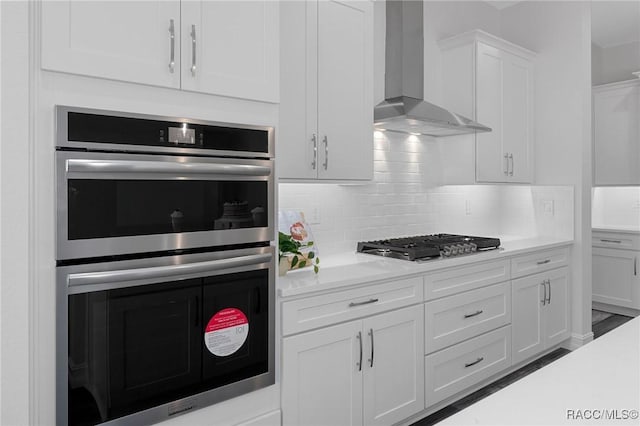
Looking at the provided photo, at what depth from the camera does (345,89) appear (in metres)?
2.52

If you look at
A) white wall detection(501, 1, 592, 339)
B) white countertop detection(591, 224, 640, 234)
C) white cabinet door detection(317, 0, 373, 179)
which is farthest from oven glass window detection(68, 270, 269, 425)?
white countertop detection(591, 224, 640, 234)

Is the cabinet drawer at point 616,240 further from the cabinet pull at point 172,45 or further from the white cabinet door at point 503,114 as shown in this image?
the cabinet pull at point 172,45

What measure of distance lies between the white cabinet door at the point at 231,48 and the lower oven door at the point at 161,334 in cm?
67

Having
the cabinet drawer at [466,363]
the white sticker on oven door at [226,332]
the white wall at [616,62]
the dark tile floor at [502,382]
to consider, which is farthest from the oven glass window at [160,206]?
the white wall at [616,62]

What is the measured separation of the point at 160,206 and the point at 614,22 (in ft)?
17.0

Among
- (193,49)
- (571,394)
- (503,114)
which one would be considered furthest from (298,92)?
(503,114)

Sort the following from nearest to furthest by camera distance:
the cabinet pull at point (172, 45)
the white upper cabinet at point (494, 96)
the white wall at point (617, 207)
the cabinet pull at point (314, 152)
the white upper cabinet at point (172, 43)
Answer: the white upper cabinet at point (172, 43)
the cabinet pull at point (172, 45)
the cabinet pull at point (314, 152)
the white upper cabinet at point (494, 96)
the white wall at point (617, 207)

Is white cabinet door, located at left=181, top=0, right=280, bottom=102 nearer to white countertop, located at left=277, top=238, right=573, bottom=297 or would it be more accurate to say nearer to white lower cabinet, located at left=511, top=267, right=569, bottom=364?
white countertop, located at left=277, top=238, right=573, bottom=297

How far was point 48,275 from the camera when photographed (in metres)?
1.40

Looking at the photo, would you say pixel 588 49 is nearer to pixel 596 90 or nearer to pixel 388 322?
pixel 596 90

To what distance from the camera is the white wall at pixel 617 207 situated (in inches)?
201

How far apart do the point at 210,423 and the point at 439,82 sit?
3.07 m

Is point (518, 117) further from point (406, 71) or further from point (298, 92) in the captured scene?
point (298, 92)

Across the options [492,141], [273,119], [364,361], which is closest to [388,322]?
[364,361]
